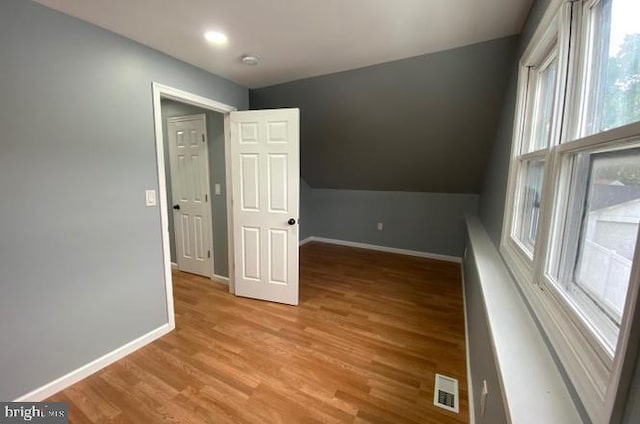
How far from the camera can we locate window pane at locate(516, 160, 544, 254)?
148cm

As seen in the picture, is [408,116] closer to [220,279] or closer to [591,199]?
[591,199]

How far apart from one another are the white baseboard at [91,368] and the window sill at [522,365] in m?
2.42

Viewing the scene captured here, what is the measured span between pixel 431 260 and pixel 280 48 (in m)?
3.65

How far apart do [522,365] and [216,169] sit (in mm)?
3065

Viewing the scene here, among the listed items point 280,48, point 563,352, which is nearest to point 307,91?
point 280,48

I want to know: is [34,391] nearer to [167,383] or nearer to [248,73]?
[167,383]

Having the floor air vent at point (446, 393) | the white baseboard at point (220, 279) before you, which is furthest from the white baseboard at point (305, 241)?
the floor air vent at point (446, 393)

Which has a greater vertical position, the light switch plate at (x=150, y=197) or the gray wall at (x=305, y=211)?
the light switch plate at (x=150, y=197)

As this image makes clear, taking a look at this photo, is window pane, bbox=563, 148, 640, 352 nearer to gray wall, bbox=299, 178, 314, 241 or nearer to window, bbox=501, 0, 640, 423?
window, bbox=501, 0, 640, 423

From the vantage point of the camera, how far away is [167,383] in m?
1.74

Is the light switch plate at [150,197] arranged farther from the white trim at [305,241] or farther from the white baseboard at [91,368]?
the white trim at [305,241]

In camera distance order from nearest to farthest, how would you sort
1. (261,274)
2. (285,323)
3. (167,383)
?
(167,383), (285,323), (261,274)

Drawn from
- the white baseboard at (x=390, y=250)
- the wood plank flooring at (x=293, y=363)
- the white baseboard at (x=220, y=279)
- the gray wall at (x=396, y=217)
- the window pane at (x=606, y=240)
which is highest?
the window pane at (x=606, y=240)

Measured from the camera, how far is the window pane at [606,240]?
688 mm
